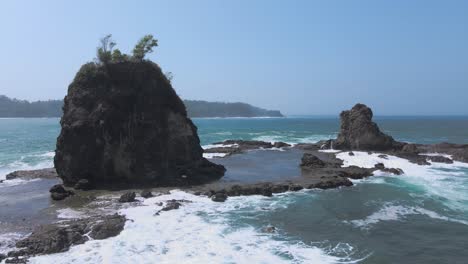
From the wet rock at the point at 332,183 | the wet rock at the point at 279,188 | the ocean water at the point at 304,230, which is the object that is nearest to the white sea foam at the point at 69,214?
the ocean water at the point at 304,230

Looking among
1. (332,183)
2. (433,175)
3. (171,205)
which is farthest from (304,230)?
(433,175)

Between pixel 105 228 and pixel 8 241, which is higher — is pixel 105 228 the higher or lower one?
the higher one

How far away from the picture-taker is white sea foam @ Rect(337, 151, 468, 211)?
30.5 metres

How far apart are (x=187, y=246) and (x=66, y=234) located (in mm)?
6257

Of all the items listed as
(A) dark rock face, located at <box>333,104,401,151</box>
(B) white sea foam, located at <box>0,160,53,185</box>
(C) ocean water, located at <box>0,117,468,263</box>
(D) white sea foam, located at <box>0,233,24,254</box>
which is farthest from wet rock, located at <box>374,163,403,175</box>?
(B) white sea foam, located at <box>0,160,53,185</box>

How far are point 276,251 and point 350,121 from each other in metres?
44.3

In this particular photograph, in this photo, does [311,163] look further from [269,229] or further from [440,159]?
[269,229]

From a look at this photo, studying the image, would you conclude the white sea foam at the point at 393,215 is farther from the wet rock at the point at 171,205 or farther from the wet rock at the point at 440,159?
the wet rock at the point at 440,159

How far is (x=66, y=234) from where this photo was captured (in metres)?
20.3

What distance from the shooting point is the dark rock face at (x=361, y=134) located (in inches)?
2218

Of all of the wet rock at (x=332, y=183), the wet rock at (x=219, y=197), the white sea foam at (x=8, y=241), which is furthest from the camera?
the wet rock at (x=332, y=183)

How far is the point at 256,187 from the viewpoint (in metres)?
31.6

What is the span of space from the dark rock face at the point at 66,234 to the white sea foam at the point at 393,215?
13.6 metres

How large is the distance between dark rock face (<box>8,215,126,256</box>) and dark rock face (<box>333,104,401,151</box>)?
1641 inches
